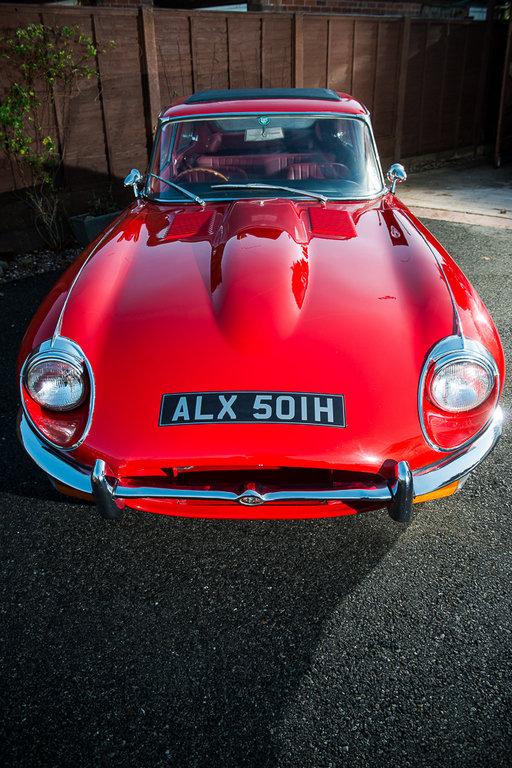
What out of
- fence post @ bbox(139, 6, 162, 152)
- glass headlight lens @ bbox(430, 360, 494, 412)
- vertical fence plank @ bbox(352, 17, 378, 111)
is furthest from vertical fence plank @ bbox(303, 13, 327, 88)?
glass headlight lens @ bbox(430, 360, 494, 412)

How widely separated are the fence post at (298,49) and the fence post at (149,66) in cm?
195

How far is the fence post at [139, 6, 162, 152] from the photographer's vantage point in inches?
229

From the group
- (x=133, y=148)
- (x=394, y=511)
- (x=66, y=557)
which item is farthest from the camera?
(x=133, y=148)

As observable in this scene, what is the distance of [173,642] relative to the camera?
1929 mm

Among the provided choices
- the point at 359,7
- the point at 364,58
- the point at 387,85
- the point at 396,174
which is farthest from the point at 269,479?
the point at 359,7

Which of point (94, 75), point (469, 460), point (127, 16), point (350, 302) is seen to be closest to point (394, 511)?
point (469, 460)

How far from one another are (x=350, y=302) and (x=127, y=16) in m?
4.91

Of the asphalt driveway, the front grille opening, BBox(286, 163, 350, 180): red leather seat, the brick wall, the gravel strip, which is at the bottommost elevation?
the gravel strip

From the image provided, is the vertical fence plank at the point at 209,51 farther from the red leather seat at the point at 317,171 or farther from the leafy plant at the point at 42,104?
the red leather seat at the point at 317,171

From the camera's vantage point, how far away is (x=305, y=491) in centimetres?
191

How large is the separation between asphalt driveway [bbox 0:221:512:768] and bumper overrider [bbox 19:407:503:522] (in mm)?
346

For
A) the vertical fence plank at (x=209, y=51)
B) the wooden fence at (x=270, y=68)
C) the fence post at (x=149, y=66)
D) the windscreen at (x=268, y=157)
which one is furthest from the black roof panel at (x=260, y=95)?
the vertical fence plank at (x=209, y=51)

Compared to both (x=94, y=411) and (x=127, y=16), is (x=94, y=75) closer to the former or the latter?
(x=127, y=16)

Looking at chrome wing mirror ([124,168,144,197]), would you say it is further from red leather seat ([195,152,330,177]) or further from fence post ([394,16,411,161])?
fence post ([394,16,411,161])
